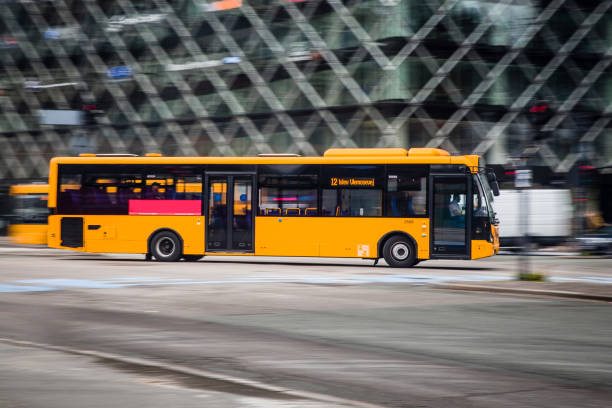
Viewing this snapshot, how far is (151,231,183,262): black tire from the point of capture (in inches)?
899

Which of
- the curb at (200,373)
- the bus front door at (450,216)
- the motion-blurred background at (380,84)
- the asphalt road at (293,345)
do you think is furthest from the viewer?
the motion-blurred background at (380,84)

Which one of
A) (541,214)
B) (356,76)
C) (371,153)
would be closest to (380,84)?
(356,76)

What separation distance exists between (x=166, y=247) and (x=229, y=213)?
6.93 ft

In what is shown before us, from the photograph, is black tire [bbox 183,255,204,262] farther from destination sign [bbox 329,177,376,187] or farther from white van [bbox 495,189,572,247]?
white van [bbox 495,189,572,247]

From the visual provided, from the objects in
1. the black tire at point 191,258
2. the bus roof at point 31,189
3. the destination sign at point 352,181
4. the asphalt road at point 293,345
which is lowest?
the asphalt road at point 293,345

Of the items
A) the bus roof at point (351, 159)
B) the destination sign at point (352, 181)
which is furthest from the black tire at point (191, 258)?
the destination sign at point (352, 181)

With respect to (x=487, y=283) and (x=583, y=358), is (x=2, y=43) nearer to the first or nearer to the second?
(x=487, y=283)

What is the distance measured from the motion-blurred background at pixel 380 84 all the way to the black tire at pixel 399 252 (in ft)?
31.6

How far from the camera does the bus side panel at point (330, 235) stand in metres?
21.5

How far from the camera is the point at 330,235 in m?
21.8

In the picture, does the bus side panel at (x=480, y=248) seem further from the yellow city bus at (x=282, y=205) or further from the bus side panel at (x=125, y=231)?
the bus side panel at (x=125, y=231)

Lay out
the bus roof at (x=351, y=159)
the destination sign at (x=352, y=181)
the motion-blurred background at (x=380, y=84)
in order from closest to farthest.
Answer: the bus roof at (x=351, y=159)
the destination sign at (x=352, y=181)
the motion-blurred background at (x=380, y=84)

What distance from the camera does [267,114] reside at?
38438 millimetres

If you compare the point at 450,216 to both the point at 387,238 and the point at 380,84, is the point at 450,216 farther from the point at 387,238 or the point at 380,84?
the point at 380,84
